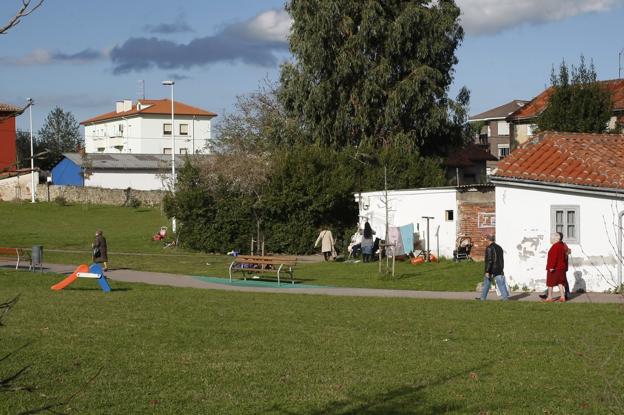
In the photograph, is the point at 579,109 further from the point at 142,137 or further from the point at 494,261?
the point at 142,137

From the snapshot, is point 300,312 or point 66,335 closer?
point 66,335

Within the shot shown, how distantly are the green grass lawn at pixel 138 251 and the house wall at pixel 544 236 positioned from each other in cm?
179

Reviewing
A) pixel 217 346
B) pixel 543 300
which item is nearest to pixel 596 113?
pixel 543 300

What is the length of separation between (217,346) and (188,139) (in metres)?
95.0

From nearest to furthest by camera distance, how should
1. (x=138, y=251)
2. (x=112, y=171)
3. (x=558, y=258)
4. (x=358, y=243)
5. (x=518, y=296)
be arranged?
(x=558, y=258)
(x=518, y=296)
(x=358, y=243)
(x=138, y=251)
(x=112, y=171)

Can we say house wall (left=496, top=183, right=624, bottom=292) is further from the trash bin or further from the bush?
the bush

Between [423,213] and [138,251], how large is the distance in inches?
609

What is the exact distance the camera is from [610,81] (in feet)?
195

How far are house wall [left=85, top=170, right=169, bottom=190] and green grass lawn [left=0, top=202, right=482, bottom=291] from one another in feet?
30.2

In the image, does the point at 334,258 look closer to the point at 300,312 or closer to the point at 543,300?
the point at 543,300

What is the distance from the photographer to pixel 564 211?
2483 centimetres

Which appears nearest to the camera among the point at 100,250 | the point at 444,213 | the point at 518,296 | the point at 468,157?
the point at 518,296

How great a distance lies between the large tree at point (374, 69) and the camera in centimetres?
4612

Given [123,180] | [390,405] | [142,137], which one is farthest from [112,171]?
[390,405]
